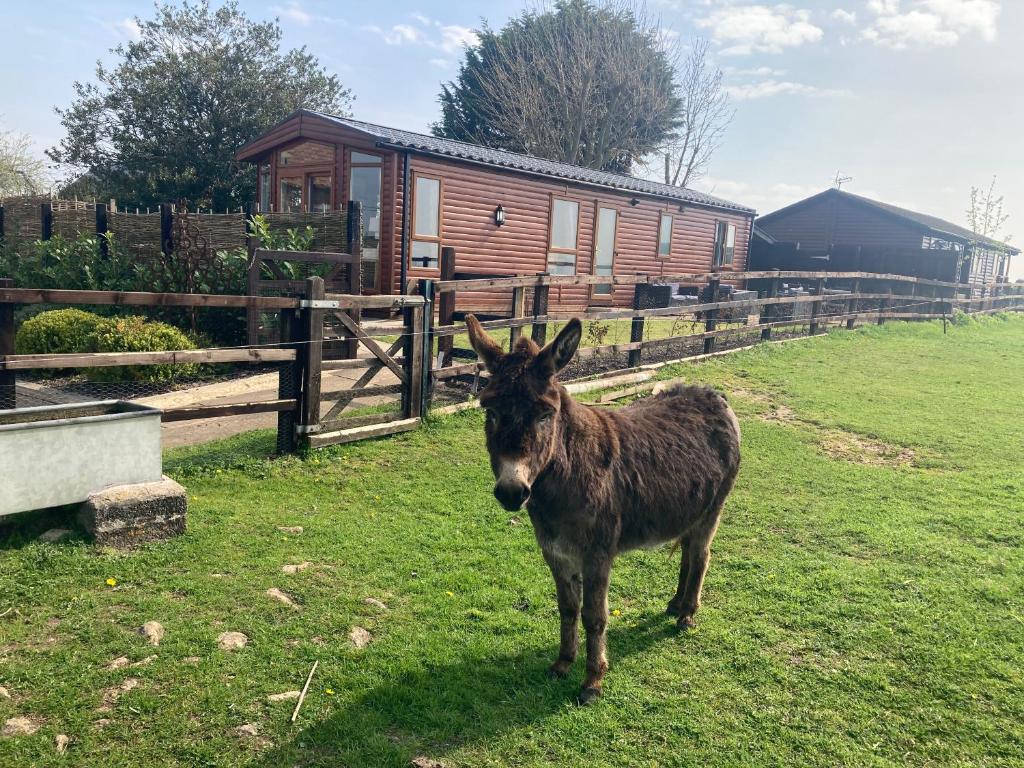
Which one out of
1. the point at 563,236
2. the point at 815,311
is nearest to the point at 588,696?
the point at 815,311

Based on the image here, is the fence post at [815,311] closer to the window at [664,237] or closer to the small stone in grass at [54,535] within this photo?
the window at [664,237]

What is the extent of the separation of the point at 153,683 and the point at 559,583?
209 cm

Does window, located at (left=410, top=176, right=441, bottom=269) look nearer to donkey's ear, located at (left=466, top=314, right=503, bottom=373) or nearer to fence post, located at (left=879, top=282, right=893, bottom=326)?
donkey's ear, located at (left=466, top=314, right=503, bottom=373)

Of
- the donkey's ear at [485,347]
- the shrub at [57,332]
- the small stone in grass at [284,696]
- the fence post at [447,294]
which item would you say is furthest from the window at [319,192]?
the small stone in grass at [284,696]

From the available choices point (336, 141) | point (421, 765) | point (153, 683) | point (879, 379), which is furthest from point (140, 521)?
point (336, 141)

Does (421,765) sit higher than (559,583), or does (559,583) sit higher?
(559,583)

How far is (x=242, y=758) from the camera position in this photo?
9.48 ft

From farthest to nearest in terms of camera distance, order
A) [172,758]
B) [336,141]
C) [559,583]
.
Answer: [336,141] → [559,583] → [172,758]

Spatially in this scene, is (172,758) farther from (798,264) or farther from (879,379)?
(798,264)

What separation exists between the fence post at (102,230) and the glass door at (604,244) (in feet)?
41.7

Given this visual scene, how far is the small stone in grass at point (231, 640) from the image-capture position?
3672 mm

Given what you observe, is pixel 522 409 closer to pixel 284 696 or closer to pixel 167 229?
pixel 284 696

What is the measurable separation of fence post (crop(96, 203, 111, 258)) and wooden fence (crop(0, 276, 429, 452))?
786 centimetres

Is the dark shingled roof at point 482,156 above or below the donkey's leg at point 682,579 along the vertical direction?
above
